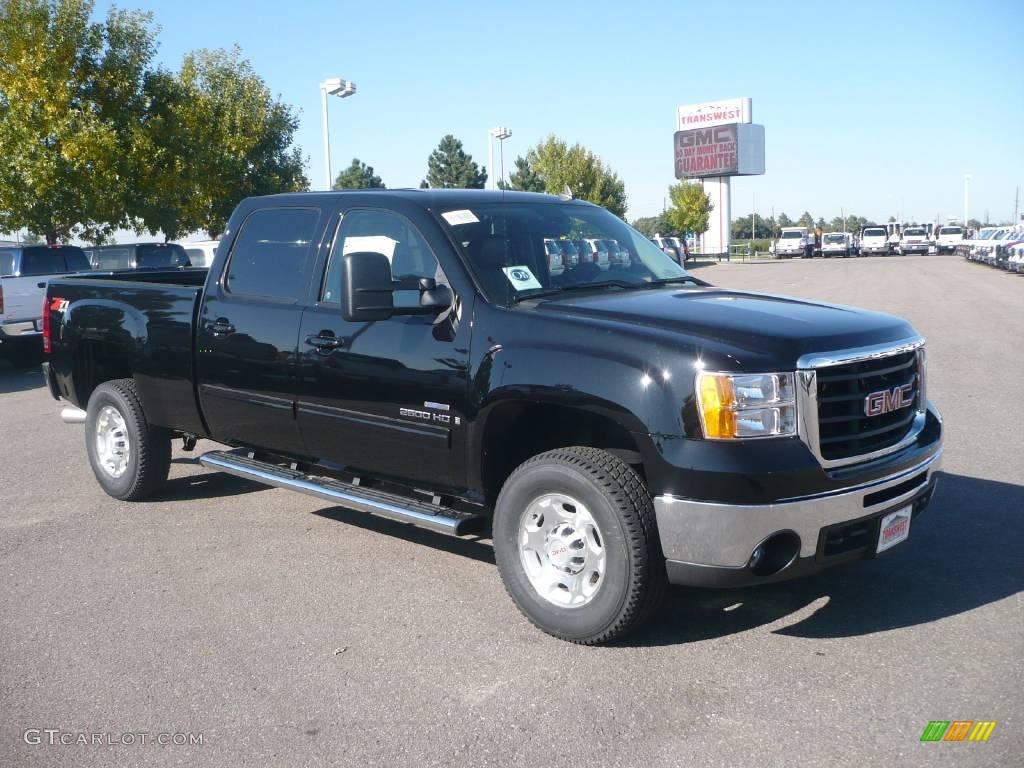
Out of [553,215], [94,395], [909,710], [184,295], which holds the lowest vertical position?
[909,710]

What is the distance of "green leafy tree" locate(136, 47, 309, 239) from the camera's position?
92.1ft

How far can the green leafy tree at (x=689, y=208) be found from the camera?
84188 millimetres

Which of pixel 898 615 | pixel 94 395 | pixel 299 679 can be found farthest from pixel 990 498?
pixel 94 395

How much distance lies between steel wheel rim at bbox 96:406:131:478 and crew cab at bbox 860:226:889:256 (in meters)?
66.7

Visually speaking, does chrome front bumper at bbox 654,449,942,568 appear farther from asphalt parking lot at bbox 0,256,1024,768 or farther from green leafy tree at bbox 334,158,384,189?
green leafy tree at bbox 334,158,384,189

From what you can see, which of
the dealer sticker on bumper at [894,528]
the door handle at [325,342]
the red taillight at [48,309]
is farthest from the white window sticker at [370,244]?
the red taillight at [48,309]

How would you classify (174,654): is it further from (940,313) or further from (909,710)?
(940,313)

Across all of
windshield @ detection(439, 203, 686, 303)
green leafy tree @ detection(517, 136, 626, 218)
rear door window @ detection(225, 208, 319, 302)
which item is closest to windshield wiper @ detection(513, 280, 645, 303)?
windshield @ detection(439, 203, 686, 303)

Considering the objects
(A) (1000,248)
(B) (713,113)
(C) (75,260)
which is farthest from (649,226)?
(C) (75,260)

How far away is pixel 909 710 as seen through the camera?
3738 mm

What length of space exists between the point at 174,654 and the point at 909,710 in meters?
3.01

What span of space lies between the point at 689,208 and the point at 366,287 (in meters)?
82.1

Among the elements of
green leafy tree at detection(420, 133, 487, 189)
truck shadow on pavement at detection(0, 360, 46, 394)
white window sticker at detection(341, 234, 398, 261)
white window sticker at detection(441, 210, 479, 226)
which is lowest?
truck shadow on pavement at detection(0, 360, 46, 394)

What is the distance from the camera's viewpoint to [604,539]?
4.23 m
